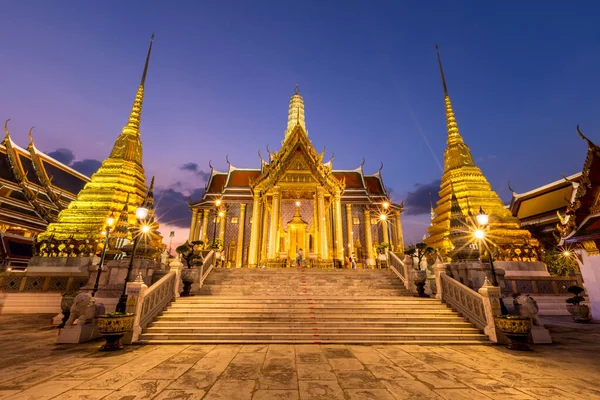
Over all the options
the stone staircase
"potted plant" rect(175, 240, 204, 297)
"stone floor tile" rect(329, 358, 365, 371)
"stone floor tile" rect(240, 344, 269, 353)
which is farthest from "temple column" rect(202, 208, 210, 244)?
"stone floor tile" rect(329, 358, 365, 371)

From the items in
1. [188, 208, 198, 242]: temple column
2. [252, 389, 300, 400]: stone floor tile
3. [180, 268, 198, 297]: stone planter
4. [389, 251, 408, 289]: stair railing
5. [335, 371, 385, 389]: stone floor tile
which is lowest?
[335, 371, 385, 389]: stone floor tile

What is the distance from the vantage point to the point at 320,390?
12.5 ft

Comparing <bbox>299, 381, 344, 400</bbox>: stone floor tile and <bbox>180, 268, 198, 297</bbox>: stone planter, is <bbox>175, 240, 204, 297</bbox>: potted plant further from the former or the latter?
<bbox>299, 381, 344, 400</bbox>: stone floor tile

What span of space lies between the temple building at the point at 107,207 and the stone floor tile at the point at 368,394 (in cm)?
1180

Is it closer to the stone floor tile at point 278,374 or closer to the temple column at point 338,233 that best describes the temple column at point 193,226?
the temple column at point 338,233

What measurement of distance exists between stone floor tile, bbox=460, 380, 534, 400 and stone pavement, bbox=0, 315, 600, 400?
15mm

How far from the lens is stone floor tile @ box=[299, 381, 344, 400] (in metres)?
3.57

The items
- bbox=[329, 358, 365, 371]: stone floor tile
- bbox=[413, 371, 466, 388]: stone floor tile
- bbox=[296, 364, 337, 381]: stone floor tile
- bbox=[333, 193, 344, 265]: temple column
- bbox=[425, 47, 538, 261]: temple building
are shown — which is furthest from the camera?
bbox=[333, 193, 344, 265]: temple column

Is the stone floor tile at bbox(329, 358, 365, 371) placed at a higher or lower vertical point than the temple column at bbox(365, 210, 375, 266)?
lower

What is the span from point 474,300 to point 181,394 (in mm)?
8279

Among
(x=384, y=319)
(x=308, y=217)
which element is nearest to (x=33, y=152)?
(x=308, y=217)

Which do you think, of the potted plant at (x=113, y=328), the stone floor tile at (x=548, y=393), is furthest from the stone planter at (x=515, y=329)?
the potted plant at (x=113, y=328)

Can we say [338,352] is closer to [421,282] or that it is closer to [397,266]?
[421,282]

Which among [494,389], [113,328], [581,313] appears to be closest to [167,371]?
[113,328]
